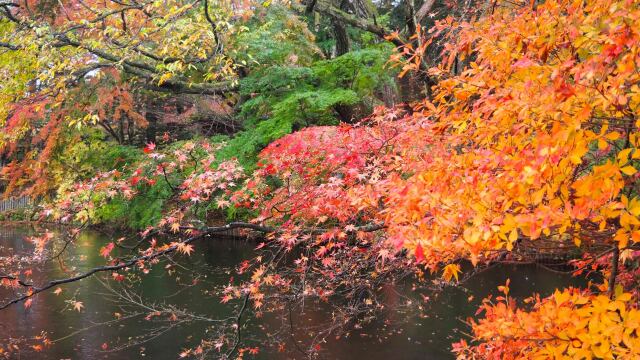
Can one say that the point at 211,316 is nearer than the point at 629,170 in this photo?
No

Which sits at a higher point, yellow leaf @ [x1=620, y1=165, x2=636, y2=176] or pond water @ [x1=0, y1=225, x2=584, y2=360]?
yellow leaf @ [x1=620, y1=165, x2=636, y2=176]

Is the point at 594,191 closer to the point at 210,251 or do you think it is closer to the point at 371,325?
the point at 371,325

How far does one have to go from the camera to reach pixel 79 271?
1164cm

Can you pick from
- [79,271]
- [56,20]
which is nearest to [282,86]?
[56,20]

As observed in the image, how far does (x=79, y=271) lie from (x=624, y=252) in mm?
11236

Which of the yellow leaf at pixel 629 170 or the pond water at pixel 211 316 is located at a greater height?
the yellow leaf at pixel 629 170

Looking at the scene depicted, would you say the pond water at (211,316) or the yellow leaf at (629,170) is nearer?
the yellow leaf at (629,170)

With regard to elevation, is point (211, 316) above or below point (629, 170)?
below

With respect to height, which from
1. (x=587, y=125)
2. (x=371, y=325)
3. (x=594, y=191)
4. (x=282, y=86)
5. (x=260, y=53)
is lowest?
(x=371, y=325)

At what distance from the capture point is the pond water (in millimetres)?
7348

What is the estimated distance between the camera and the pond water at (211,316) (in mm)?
7348

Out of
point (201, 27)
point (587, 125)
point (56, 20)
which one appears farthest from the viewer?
point (56, 20)

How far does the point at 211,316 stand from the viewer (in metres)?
8.71

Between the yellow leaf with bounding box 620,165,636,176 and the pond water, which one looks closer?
the yellow leaf with bounding box 620,165,636,176
